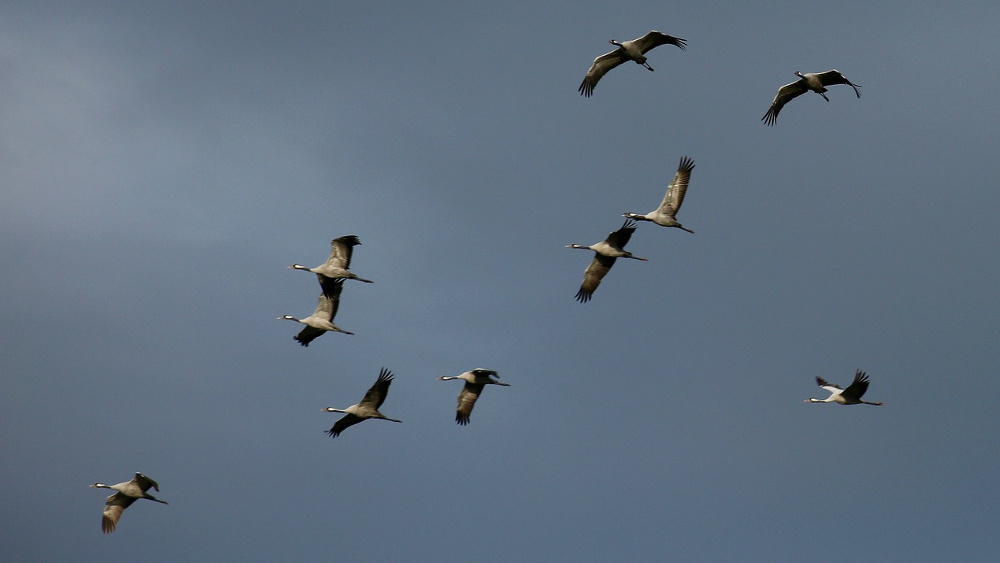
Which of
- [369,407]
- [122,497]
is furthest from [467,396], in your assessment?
[122,497]

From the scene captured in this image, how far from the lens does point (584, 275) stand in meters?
39.7

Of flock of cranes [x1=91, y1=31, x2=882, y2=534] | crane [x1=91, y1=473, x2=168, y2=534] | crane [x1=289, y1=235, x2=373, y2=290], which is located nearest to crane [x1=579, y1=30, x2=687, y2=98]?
flock of cranes [x1=91, y1=31, x2=882, y2=534]

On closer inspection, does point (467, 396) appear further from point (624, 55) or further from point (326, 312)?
point (624, 55)

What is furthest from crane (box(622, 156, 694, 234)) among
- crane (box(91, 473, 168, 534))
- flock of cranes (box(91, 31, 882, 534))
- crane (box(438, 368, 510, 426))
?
crane (box(91, 473, 168, 534))

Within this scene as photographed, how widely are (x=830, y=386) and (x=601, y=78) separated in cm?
1211

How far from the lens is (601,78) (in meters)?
39.6

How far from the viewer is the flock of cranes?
35281 mm

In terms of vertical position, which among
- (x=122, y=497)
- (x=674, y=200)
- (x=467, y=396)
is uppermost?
(x=674, y=200)

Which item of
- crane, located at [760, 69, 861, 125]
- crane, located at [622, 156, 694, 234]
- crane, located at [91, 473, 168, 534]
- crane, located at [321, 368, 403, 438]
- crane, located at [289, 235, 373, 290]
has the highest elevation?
crane, located at [760, 69, 861, 125]

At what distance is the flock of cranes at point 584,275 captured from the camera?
35281 millimetres

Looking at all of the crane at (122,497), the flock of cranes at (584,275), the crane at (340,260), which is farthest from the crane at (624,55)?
the crane at (122,497)

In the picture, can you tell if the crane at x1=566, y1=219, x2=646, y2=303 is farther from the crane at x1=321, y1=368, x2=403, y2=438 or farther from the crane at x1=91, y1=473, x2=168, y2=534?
the crane at x1=91, y1=473, x2=168, y2=534

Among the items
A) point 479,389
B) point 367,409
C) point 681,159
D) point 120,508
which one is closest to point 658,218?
point 681,159

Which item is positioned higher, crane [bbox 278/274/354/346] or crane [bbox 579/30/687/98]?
crane [bbox 579/30/687/98]
